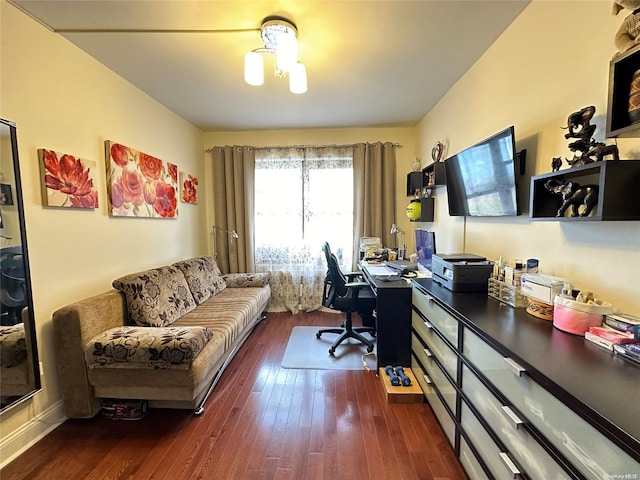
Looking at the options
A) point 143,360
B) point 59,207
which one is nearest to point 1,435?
point 143,360

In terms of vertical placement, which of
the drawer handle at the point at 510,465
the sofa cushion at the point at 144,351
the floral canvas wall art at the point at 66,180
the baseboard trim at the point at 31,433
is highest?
the floral canvas wall art at the point at 66,180

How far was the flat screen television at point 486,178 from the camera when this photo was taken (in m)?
1.67

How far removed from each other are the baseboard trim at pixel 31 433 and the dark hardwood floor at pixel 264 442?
0.04 m

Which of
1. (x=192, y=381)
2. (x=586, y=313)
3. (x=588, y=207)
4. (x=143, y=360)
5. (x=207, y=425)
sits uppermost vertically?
(x=588, y=207)

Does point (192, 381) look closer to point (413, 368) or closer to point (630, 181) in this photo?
point (413, 368)

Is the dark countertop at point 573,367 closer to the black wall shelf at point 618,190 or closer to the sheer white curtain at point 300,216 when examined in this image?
the black wall shelf at point 618,190

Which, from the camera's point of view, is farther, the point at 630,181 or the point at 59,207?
the point at 59,207

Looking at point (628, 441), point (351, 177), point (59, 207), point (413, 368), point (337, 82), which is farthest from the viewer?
point (351, 177)

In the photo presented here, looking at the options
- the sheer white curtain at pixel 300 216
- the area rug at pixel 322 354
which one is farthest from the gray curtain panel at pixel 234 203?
the area rug at pixel 322 354

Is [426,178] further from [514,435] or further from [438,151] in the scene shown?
[514,435]

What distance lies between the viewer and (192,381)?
1.78 meters

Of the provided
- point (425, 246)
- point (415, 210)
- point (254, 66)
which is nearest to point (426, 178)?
point (415, 210)

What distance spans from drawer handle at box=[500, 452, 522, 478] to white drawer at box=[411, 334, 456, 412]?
432 mm

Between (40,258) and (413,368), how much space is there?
2697 mm
